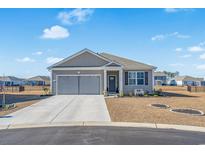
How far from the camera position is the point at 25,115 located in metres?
14.2

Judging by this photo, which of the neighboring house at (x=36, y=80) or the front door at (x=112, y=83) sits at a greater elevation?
the neighboring house at (x=36, y=80)

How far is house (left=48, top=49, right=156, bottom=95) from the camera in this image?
27922mm

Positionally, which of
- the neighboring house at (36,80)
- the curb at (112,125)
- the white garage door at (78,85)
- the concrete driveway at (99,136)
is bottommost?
the concrete driveway at (99,136)

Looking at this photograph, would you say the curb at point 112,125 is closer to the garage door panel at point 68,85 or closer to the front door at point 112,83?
the garage door panel at point 68,85

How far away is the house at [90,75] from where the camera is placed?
1099 inches

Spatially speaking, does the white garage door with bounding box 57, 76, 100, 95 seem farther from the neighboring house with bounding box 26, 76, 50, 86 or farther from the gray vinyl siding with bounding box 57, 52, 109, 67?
the neighboring house with bounding box 26, 76, 50, 86

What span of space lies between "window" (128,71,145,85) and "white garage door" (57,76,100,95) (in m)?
3.84

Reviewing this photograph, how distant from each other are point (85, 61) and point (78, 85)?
9.83 ft

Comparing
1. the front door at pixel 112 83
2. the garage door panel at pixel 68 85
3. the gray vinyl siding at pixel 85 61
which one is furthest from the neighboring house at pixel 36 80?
the front door at pixel 112 83

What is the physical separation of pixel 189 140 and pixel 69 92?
2136 cm

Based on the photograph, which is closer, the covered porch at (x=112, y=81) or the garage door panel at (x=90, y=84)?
the covered porch at (x=112, y=81)
